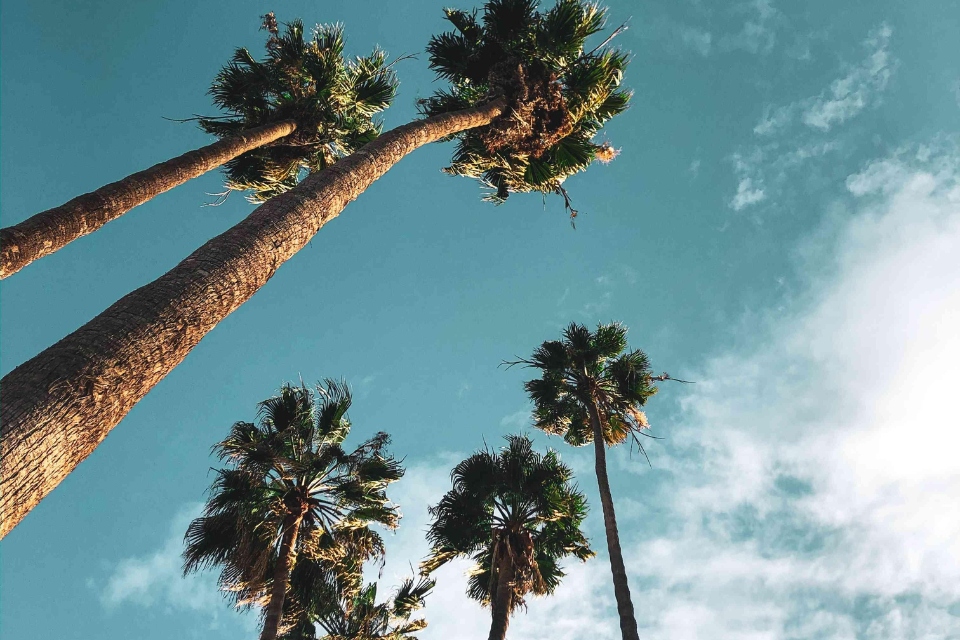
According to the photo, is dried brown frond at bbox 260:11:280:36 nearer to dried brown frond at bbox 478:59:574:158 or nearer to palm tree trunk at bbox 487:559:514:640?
dried brown frond at bbox 478:59:574:158

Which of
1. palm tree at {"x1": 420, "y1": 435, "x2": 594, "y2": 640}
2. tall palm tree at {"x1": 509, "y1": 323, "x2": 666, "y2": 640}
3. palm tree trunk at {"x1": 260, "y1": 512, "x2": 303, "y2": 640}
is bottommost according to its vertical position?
palm tree trunk at {"x1": 260, "y1": 512, "x2": 303, "y2": 640}

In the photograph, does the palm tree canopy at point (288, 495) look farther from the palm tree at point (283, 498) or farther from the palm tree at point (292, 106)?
the palm tree at point (292, 106)

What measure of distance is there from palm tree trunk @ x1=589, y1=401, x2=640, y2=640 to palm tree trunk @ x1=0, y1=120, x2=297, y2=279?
9137 mm

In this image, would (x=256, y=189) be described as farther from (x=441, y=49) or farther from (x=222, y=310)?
(x=222, y=310)

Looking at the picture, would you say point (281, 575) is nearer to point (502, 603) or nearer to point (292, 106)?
point (502, 603)

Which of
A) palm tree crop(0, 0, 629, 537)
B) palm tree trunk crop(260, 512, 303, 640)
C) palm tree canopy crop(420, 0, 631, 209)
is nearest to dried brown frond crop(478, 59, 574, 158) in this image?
palm tree canopy crop(420, 0, 631, 209)

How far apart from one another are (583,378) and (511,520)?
179 inches

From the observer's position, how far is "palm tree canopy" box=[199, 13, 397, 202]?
10.2 metres

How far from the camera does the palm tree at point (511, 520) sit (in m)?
11.1

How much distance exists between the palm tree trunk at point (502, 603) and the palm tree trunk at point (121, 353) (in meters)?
8.69

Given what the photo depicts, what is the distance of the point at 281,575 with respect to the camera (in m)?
9.16

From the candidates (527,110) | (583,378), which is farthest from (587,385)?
(527,110)

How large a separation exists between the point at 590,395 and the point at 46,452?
12.7 m

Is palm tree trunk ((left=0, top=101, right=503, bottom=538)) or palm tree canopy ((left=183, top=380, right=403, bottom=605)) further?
palm tree canopy ((left=183, top=380, right=403, bottom=605))
